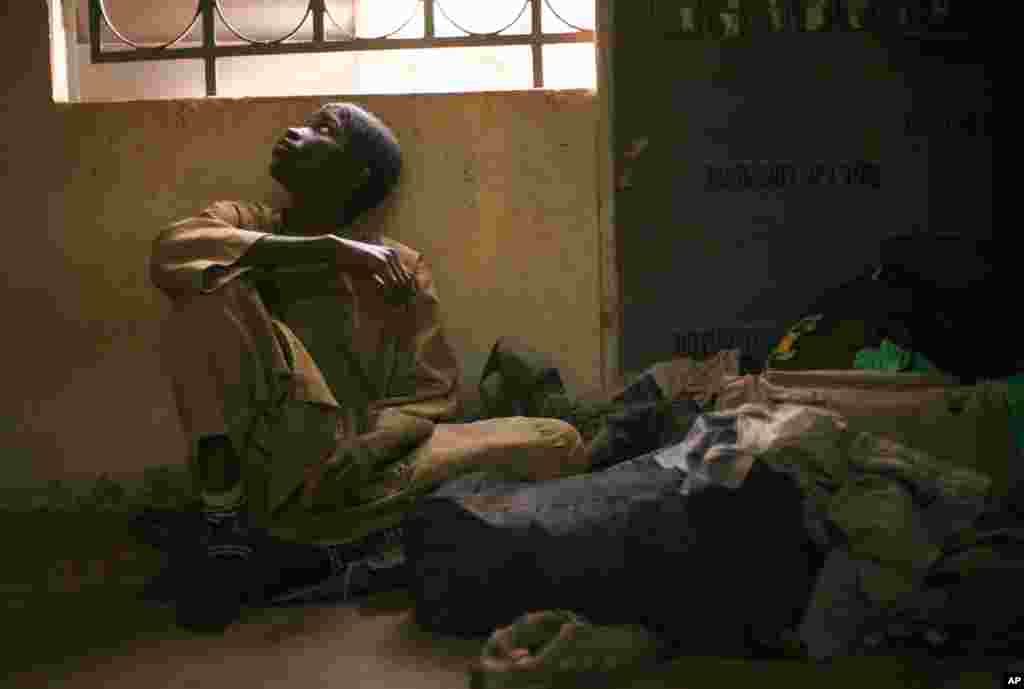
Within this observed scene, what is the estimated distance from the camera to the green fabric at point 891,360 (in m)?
3.45

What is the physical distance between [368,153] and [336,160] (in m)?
0.12

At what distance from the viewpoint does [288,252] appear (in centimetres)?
348

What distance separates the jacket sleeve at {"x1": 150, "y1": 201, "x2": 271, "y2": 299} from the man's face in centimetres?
37

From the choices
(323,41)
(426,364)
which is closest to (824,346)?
(426,364)

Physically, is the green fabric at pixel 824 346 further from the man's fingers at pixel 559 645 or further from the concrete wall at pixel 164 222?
the man's fingers at pixel 559 645

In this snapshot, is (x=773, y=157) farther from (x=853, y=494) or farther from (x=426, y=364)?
(x=853, y=494)

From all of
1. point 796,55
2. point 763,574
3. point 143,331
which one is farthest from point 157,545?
point 796,55

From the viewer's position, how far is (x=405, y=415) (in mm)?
3668

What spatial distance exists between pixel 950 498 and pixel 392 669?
4.66 feet

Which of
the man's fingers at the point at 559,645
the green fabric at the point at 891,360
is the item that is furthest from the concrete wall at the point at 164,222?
the man's fingers at the point at 559,645

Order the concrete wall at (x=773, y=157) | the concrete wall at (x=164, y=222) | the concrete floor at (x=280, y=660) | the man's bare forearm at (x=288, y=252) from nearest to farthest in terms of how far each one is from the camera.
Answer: the concrete floor at (x=280, y=660) < the man's bare forearm at (x=288, y=252) < the concrete wall at (x=773, y=157) < the concrete wall at (x=164, y=222)

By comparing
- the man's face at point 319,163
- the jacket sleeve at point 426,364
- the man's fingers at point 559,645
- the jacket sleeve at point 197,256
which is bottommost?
the man's fingers at point 559,645

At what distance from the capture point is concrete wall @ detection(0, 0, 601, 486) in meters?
4.22

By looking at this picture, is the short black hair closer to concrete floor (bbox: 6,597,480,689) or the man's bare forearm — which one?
the man's bare forearm
